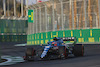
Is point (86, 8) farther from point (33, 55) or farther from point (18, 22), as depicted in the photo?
point (18, 22)

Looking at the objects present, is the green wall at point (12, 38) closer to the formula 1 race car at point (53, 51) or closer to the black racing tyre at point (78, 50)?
the black racing tyre at point (78, 50)

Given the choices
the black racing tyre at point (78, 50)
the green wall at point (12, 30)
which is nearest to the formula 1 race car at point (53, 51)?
the black racing tyre at point (78, 50)

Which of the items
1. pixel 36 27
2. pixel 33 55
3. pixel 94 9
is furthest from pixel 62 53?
pixel 36 27

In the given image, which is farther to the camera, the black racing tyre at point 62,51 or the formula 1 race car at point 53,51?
the formula 1 race car at point 53,51

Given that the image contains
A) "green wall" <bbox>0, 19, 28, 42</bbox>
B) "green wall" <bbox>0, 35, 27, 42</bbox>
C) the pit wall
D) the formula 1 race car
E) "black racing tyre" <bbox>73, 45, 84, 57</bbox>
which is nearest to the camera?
the formula 1 race car

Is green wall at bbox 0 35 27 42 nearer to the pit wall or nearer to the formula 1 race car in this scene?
the pit wall

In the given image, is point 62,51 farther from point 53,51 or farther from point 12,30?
point 12,30

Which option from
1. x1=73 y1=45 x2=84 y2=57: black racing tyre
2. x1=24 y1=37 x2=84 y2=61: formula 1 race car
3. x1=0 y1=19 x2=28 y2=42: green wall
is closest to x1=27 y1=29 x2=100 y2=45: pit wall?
x1=73 y1=45 x2=84 y2=57: black racing tyre

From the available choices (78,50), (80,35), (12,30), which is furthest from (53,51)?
(12,30)

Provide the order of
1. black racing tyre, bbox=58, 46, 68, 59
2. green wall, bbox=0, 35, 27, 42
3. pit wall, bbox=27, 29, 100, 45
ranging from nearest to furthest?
1. black racing tyre, bbox=58, 46, 68, 59
2. pit wall, bbox=27, 29, 100, 45
3. green wall, bbox=0, 35, 27, 42

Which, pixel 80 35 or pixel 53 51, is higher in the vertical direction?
pixel 80 35

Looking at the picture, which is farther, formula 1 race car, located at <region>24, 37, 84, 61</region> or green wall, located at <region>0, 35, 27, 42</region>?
green wall, located at <region>0, 35, 27, 42</region>

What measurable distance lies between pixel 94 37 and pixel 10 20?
145 feet

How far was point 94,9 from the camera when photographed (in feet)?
115
